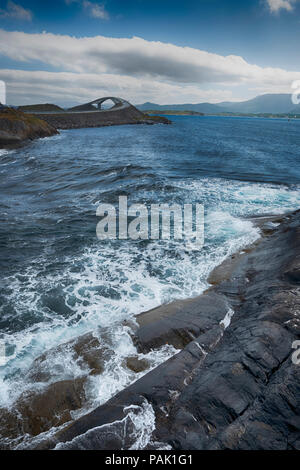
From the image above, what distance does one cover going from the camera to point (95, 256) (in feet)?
43.2

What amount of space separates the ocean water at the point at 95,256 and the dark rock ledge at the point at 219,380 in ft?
2.38

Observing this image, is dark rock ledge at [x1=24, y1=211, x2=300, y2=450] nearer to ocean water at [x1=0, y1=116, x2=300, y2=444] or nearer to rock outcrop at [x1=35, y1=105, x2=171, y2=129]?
ocean water at [x1=0, y1=116, x2=300, y2=444]

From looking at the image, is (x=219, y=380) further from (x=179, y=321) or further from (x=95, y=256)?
(x=95, y=256)

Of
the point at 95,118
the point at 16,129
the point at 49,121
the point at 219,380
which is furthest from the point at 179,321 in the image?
the point at 95,118

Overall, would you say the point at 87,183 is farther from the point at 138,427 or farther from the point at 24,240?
the point at 138,427

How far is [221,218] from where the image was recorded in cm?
1758

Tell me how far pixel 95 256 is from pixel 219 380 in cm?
912

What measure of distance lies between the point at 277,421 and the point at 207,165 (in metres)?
33.1

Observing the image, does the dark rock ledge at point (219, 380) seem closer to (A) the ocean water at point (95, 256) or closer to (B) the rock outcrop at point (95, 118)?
(A) the ocean water at point (95, 256)

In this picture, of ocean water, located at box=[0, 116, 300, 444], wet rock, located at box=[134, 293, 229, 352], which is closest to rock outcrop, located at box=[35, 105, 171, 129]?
ocean water, located at box=[0, 116, 300, 444]

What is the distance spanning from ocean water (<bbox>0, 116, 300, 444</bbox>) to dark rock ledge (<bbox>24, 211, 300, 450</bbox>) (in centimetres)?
72

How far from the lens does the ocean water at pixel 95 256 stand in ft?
24.6

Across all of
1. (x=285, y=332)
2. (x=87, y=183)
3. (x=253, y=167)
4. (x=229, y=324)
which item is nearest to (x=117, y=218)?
(x=87, y=183)
